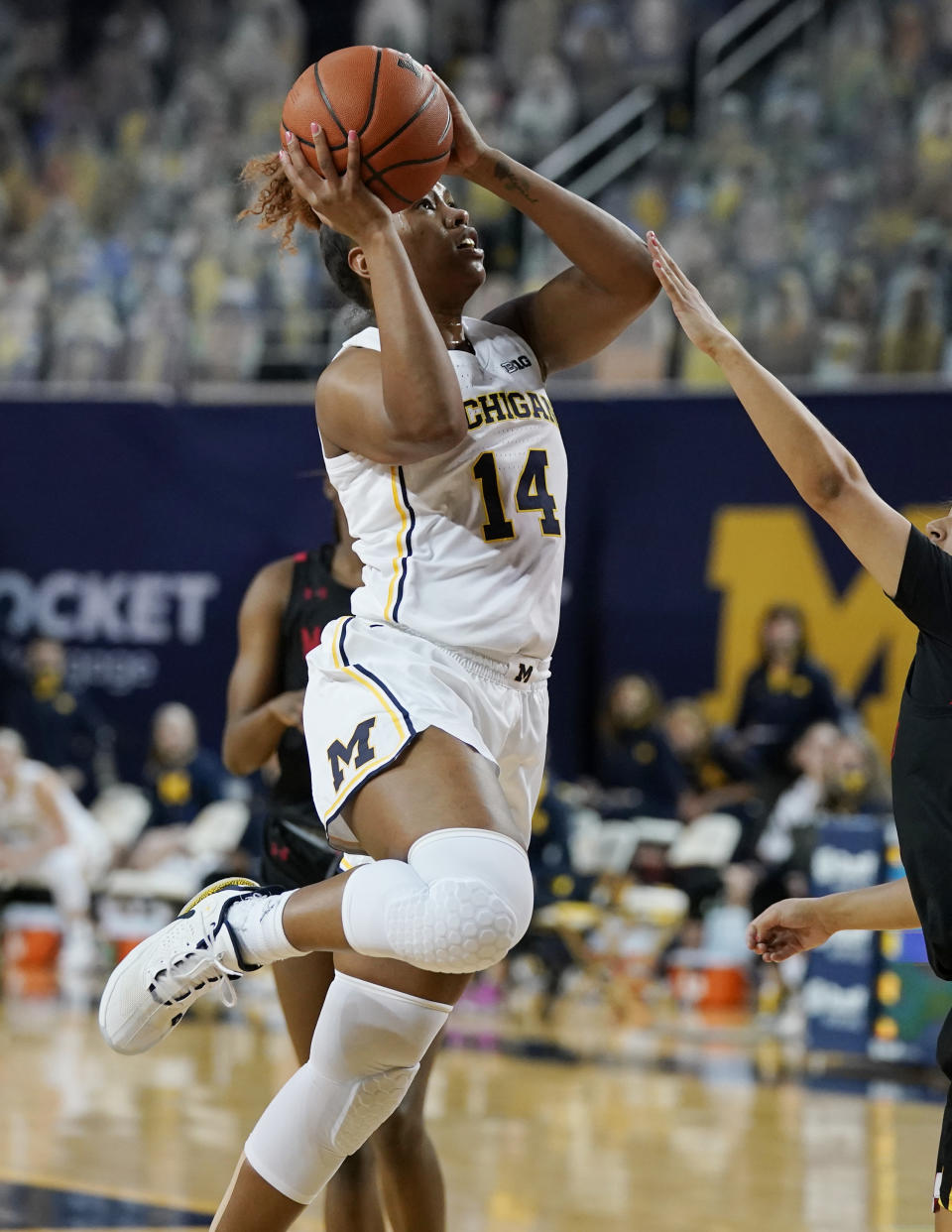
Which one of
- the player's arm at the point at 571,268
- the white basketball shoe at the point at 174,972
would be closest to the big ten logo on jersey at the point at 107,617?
the player's arm at the point at 571,268

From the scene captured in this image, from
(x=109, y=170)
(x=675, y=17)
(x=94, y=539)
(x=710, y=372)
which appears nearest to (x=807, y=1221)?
(x=710, y=372)

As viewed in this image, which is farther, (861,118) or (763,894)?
(861,118)

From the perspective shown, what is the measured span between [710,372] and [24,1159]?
24.2ft

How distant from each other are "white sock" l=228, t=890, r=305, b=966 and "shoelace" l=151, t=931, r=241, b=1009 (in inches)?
2.2

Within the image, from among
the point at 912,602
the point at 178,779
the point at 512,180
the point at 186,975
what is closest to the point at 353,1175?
the point at 186,975

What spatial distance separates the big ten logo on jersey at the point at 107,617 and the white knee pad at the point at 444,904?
30.1 feet

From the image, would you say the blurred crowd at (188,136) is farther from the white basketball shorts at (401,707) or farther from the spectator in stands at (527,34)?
the white basketball shorts at (401,707)

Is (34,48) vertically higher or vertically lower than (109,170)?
higher

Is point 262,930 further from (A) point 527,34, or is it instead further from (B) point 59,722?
(A) point 527,34

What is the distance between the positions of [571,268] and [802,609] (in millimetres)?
7165

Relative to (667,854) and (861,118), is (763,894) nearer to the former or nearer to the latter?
(667,854)

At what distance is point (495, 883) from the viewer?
296 cm

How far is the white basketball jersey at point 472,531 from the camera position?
3363 mm

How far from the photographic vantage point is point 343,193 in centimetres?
321
